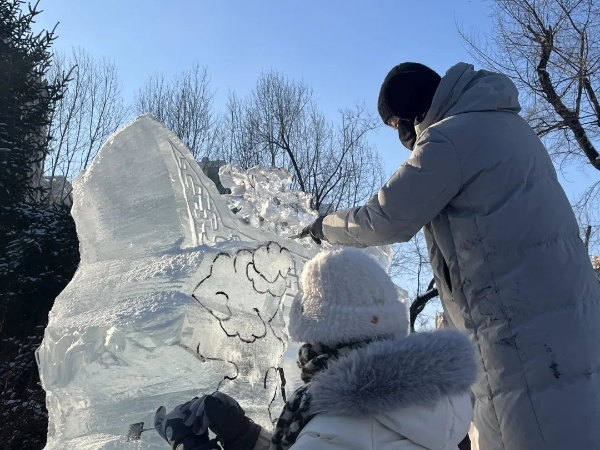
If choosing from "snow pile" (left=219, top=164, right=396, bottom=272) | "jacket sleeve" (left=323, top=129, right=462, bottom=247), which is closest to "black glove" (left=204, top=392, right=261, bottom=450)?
"jacket sleeve" (left=323, top=129, right=462, bottom=247)

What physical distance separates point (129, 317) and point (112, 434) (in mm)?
298

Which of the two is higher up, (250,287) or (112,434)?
(250,287)

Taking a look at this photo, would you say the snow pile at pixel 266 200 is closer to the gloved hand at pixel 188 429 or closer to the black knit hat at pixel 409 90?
the black knit hat at pixel 409 90

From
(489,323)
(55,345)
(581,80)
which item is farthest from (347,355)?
(581,80)

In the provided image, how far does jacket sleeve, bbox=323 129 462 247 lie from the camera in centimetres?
161

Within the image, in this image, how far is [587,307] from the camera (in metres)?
1.55

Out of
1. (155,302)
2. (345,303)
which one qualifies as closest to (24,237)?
(155,302)

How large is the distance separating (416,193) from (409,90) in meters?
0.38

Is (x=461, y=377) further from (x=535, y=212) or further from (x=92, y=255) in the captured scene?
(x=92, y=255)

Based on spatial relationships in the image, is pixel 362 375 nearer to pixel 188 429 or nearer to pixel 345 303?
pixel 345 303

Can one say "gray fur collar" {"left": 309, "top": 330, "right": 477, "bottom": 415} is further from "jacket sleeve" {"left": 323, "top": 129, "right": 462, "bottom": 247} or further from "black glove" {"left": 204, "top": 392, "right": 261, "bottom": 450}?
"jacket sleeve" {"left": 323, "top": 129, "right": 462, "bottom": 247}

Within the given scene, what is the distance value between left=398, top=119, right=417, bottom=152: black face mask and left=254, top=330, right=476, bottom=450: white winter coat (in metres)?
0.82

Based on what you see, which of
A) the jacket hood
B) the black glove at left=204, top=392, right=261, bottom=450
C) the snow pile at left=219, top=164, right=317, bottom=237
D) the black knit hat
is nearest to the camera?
the black glove at left=204, top=392, right=261, bottom=450

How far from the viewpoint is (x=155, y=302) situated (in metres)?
1.54
